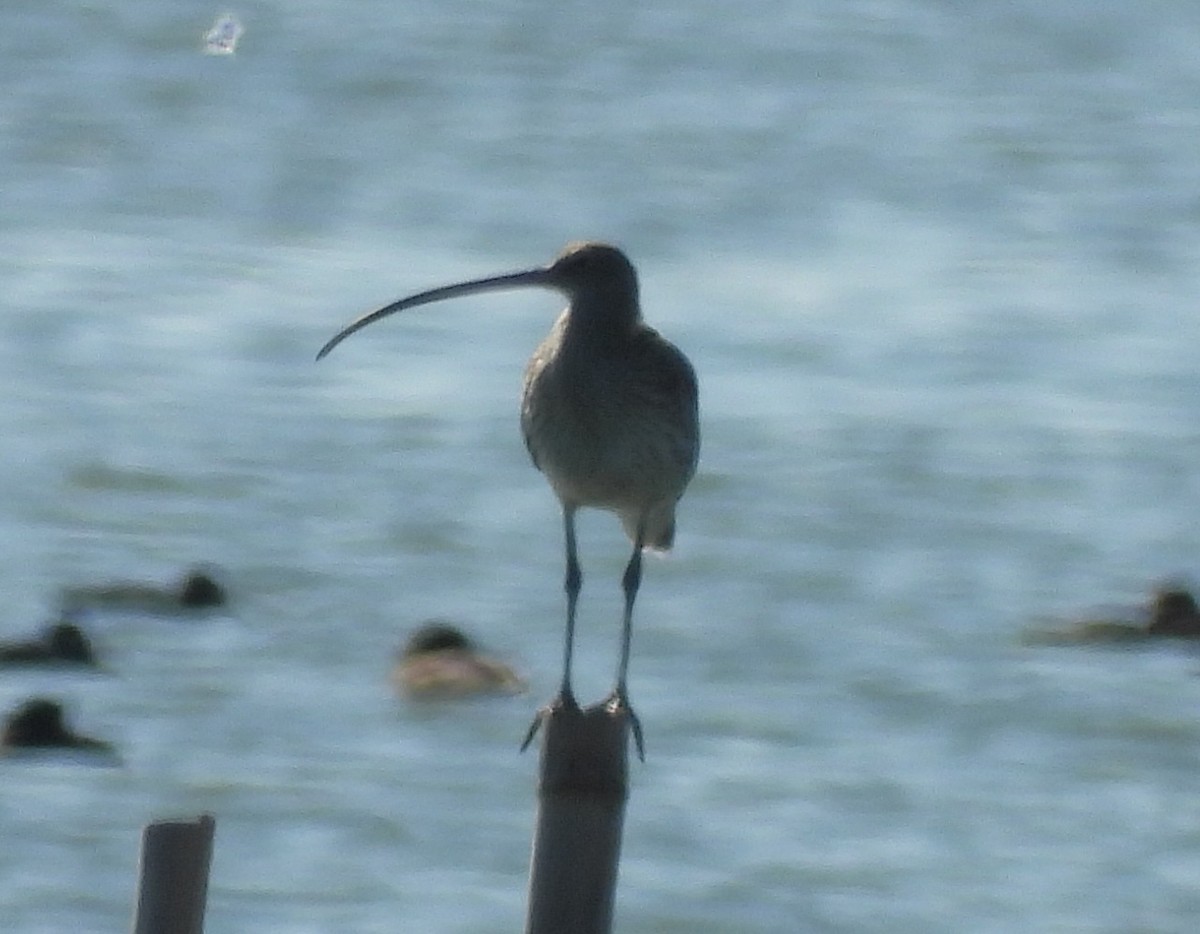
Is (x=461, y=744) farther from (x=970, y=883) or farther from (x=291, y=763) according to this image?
(x=970, y=883)

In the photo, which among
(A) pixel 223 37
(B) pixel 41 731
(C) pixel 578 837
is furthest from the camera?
(A) pixel 223 37

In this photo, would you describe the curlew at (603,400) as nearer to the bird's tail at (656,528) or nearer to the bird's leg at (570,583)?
the bird's leg at (570,583)

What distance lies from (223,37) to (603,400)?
39.1 meters

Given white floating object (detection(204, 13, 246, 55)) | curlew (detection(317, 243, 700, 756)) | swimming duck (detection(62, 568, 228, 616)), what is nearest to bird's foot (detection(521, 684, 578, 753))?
curlew (detection(317, 243, 700, 756))

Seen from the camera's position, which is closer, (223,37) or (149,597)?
(149,597)

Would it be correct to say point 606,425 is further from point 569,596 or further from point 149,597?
point 149,597

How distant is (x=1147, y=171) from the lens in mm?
44062

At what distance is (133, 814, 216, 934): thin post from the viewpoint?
316 inches

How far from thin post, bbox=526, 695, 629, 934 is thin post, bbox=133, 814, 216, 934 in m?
0.76

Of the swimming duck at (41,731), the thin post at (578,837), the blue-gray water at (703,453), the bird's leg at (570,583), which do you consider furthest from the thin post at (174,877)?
the swimming duck at (41,731)

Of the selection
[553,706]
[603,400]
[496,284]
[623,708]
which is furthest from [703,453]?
[553,706]

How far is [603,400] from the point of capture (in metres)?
10.6

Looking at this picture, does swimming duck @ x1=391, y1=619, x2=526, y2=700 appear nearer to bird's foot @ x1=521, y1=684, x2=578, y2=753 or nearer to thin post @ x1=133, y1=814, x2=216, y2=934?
bird's foot @ x1=521, y1=684, x2=578, y2=753

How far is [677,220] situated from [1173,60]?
1270 cm
